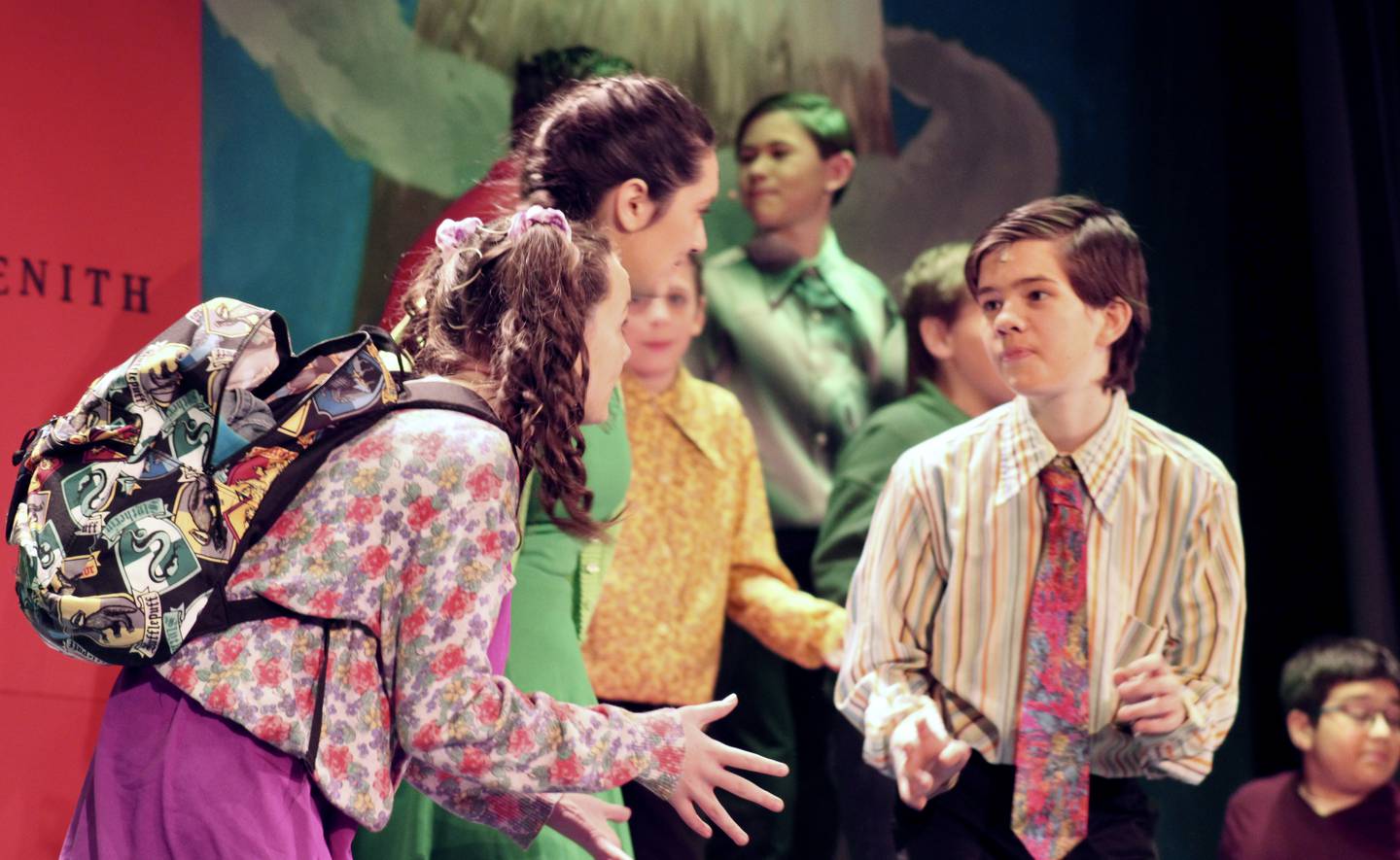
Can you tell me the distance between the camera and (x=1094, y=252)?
2.84 metres

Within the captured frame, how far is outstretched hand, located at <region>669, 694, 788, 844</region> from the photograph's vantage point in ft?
6.02

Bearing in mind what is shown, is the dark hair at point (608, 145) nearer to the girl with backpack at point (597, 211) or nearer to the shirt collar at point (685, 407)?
the girl with backpack at point (597, 211)

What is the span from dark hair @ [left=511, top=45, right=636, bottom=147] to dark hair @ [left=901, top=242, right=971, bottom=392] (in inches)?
38.0

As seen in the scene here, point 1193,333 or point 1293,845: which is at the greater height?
point 1193,333

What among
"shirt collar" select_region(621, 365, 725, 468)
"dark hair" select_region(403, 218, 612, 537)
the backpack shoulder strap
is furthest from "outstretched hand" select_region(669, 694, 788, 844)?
"shirt collar" select_region(621, 365, 725, 468)

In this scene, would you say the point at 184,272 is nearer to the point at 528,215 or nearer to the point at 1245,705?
the point at 528,215

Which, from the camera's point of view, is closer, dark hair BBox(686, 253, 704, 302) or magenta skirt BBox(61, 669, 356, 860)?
magenta skirt BBox(61, 669, 356, 860)

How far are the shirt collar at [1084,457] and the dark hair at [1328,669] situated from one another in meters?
1.56

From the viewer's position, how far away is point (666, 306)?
3674mm

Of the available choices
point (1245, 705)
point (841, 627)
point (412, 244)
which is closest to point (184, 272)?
point (412, 244)

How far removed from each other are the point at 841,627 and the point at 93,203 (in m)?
1.86

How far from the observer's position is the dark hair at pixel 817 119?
3.88 metres

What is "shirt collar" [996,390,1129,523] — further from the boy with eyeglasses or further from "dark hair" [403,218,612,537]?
the boy with eyeglasses

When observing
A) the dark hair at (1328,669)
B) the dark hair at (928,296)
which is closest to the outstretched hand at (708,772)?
the dark hair at (928,296)
